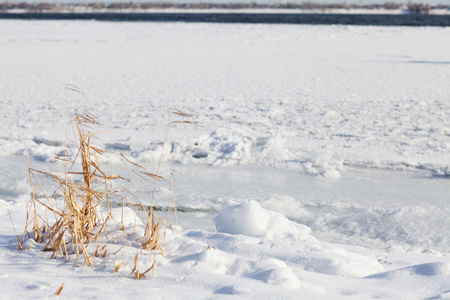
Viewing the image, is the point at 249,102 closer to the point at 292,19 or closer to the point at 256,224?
the point at 256,224

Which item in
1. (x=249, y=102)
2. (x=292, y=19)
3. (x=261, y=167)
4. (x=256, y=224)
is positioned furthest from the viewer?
(x=292, y=19)

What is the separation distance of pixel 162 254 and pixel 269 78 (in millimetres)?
7932

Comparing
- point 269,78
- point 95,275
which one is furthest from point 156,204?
point 269,78

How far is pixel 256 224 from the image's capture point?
105 inches

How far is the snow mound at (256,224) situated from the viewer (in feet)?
8.65

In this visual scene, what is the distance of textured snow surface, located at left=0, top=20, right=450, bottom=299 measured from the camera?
1.83 metres

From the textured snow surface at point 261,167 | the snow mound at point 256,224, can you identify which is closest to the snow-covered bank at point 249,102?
the textured snow surface at point 261,167

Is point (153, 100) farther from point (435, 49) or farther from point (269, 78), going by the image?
point (435, 49)

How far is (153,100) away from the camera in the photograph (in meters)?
7.66

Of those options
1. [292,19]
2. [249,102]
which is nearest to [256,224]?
[249,102]

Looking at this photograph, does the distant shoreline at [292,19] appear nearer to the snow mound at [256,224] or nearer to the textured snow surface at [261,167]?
the textured snow surface at [261,167]

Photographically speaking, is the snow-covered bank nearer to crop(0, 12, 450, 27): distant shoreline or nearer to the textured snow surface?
the textured snow surface

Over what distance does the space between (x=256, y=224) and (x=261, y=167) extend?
6.43 ft

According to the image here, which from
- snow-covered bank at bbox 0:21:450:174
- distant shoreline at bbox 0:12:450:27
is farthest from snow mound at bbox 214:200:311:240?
distant shoreline at bbox 0:12:450:27
